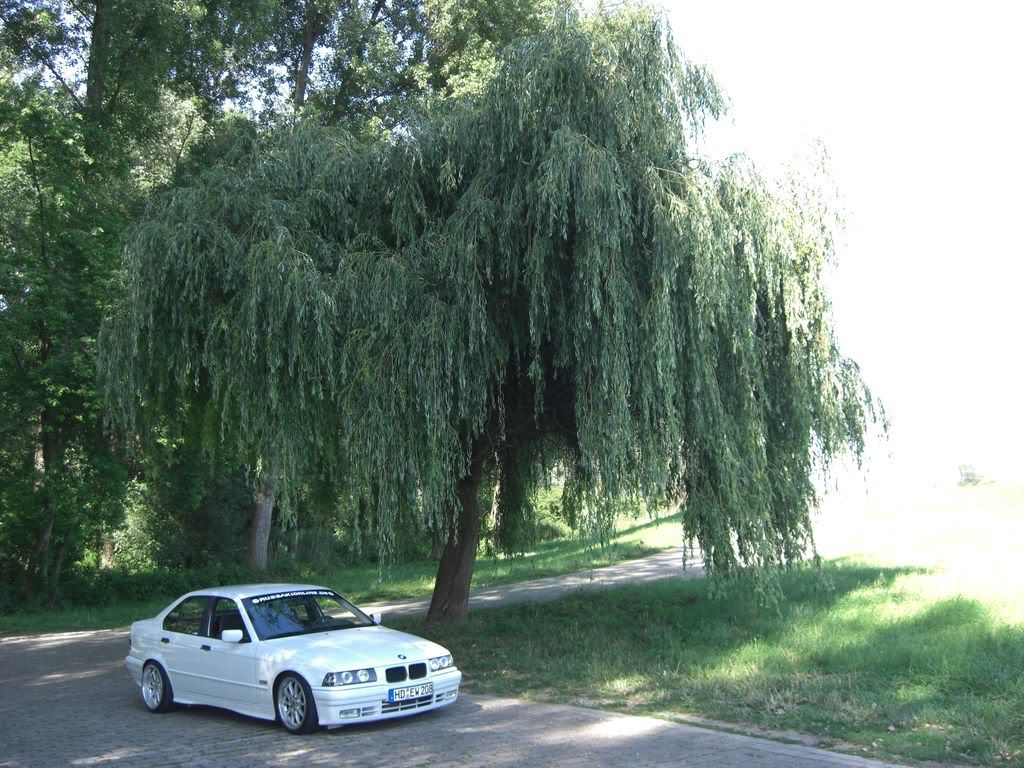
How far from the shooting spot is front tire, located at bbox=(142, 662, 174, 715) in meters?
10.3

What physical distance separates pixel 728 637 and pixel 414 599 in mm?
11300

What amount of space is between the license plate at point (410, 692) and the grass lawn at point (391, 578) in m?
6.91

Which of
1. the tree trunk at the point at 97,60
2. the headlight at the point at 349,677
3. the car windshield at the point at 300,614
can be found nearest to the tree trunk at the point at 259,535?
the tree trunk at the point at 97,60

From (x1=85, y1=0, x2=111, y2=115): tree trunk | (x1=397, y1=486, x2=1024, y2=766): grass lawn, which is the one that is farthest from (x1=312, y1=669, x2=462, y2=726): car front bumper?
(x1=85, y1=0, x2=111, y2=115): tree trunk

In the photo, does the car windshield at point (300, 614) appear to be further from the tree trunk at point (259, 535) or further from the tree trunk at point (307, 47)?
the tree trunk at point (307, 47)

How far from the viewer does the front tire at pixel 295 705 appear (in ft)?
28.9

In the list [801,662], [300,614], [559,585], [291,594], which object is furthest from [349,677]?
[559,585]

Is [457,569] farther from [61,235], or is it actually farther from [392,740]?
[61,235]

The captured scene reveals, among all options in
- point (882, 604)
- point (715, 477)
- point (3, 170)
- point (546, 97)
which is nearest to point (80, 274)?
point (3, 170)

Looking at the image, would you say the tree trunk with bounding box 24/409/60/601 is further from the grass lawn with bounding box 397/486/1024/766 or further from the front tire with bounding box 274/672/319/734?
the front tire with bounding box 274/672/319/734

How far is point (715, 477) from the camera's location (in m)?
11.8

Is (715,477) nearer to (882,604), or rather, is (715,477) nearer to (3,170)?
(882,604)

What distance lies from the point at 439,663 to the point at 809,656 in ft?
16.3

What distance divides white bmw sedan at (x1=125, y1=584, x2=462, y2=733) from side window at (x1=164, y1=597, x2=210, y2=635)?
0.01 metres
